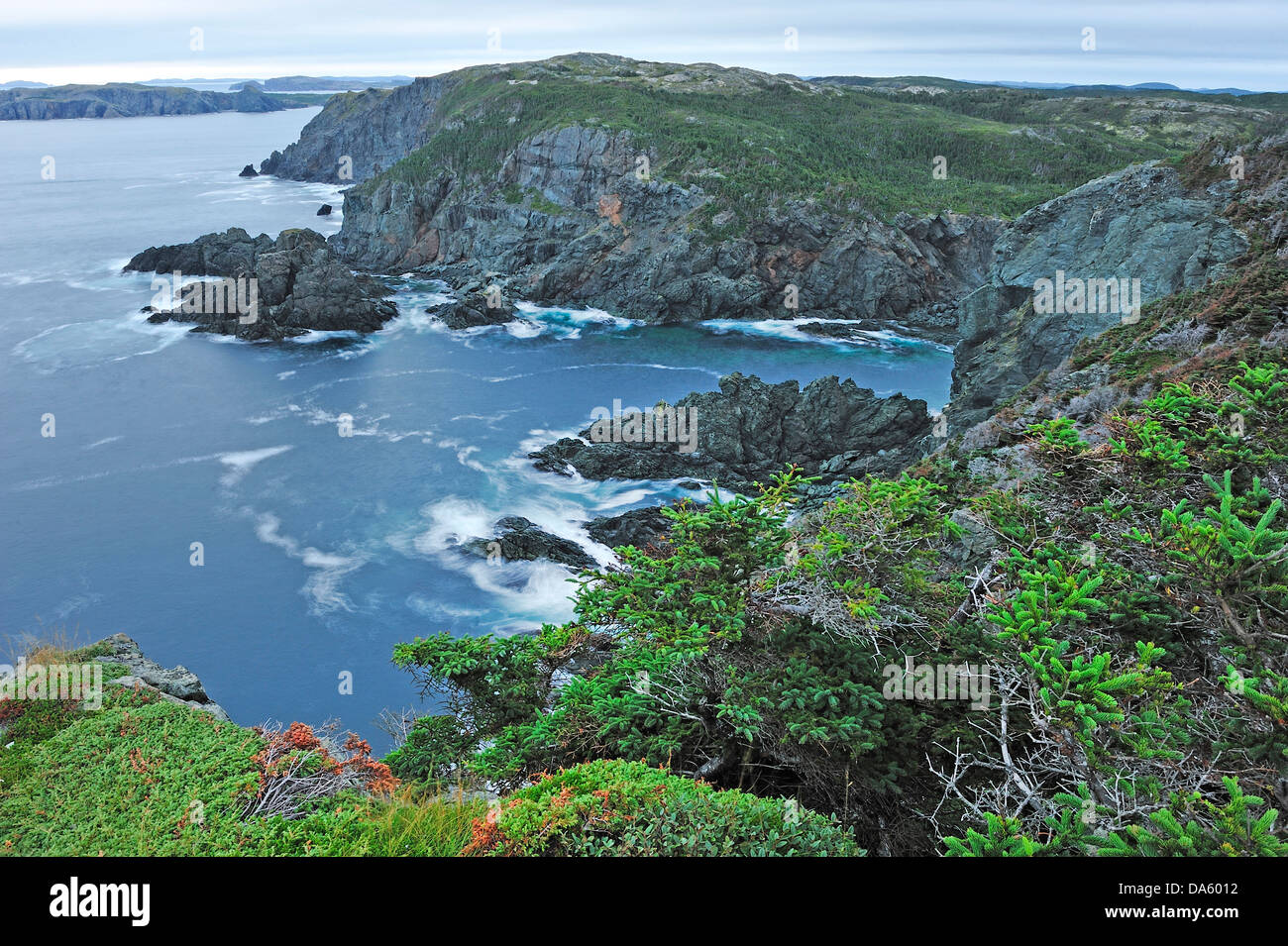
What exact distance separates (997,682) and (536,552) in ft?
96.9

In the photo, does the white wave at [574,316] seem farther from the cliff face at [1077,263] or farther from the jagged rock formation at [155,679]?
the jagged rock formation at [155,679]

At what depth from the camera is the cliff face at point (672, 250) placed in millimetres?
79875

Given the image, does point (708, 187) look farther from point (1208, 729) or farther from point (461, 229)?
point (1208, 729)

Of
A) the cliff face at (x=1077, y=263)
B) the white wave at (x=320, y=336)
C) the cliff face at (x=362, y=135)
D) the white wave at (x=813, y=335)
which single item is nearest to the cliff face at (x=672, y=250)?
the white wave at (x=813, y=335)

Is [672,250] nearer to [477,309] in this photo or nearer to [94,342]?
[477,309]

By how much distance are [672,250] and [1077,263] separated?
4794cm

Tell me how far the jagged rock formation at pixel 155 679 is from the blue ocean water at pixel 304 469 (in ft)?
38.5

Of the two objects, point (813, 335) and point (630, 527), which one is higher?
point (813, 335)

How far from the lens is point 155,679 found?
14.4m

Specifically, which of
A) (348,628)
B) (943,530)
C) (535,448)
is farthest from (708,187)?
(943,530)

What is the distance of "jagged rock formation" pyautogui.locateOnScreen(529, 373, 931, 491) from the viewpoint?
44.5 metres

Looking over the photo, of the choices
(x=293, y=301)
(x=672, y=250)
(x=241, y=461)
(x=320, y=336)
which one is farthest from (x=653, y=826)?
(x=672, y=250)

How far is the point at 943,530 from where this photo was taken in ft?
43.6

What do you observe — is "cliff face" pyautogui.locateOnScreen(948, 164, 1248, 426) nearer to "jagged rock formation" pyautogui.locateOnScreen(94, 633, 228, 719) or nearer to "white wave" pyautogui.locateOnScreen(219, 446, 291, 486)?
"jagged rock formation" pyautogui.locateOnScreen(94, 633, 228, 719)
